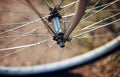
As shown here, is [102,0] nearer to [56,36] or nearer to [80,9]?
[56,36]

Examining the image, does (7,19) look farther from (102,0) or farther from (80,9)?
(80,9)

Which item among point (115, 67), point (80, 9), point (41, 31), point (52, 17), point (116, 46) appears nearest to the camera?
point (80, 9)

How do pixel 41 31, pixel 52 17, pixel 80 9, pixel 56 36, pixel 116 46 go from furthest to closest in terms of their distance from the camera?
pixel 41 31 < pixel 52 17 < pixel 56 36 < pixel 116 46 < pixel 80 9

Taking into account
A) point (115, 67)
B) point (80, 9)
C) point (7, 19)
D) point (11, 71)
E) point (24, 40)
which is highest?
point (80, 9)

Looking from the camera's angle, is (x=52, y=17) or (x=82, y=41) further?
(x=82, y=41)

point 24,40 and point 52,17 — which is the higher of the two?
point 52,17

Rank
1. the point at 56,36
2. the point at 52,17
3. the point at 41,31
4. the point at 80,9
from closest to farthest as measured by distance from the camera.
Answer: the point at 80,9 < the point at 56,36 < the point at 52,17 < the point at 41,31

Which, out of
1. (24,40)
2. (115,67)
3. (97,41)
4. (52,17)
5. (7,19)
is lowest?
(115,67)

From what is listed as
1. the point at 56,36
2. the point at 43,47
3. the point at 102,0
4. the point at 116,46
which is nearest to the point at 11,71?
the point at 56,36

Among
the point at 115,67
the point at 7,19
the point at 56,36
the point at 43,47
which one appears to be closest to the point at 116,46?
the point at 56,36

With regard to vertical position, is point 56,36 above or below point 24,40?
above
